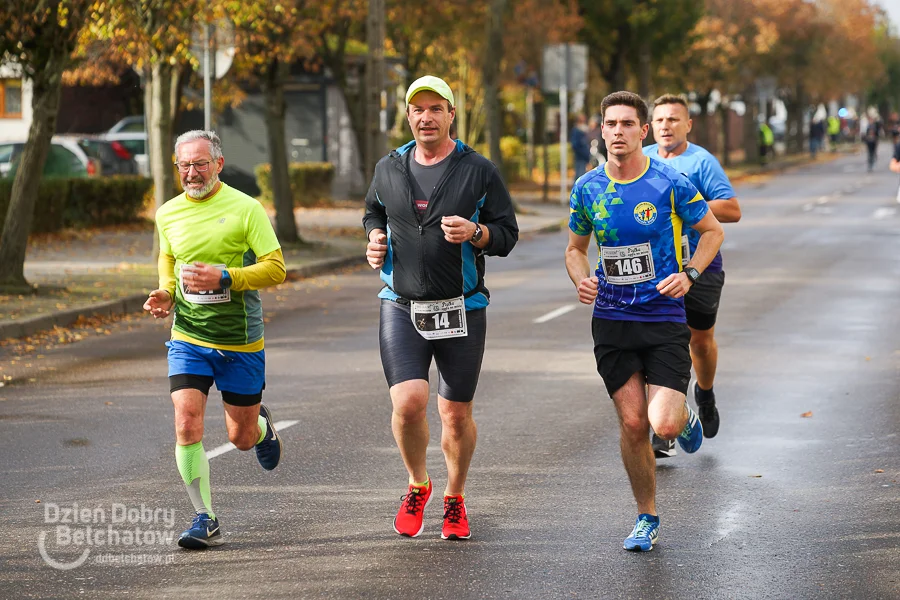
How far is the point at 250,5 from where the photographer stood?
1841cm

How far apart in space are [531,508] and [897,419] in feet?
11.2

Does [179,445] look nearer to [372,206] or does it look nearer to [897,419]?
[372,206]

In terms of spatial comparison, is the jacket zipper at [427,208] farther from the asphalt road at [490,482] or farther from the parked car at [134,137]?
the parked car at [134,137]

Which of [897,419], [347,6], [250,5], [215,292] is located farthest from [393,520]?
[347,6]

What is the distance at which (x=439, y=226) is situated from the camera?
20.6 ft

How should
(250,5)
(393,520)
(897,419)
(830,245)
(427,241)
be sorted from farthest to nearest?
(830,245) → (250,5) → (897,419) → (393,520) → (427,241)

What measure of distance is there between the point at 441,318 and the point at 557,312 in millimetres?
9465

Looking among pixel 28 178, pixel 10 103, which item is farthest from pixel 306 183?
pixel 28 178

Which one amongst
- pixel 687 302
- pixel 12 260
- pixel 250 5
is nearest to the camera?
pixel 687 302

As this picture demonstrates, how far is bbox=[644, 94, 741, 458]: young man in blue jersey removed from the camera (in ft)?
26.8

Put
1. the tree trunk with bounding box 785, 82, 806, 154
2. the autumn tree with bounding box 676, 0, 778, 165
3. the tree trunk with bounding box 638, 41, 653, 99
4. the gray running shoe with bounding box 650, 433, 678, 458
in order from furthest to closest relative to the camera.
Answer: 1. the tree trunk with bounding box 785, 82, 806, 154
2. the autumn tree with bounding box 676, 0, 778, 165
3. the tree trunk with bounding box 638, 41, 653, 99
4. the gray running shoe with bounding box 650, 433, 678, 458

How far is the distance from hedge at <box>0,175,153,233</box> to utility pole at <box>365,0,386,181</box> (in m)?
4.76

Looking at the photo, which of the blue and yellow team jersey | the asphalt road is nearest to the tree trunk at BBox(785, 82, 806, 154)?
the asphalt road

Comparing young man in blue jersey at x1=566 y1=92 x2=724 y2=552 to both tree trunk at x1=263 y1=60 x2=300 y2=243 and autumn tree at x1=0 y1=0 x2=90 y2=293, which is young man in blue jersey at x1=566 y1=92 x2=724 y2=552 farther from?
tree trunk at x1=263 y1=60 x2=300 y2=243
